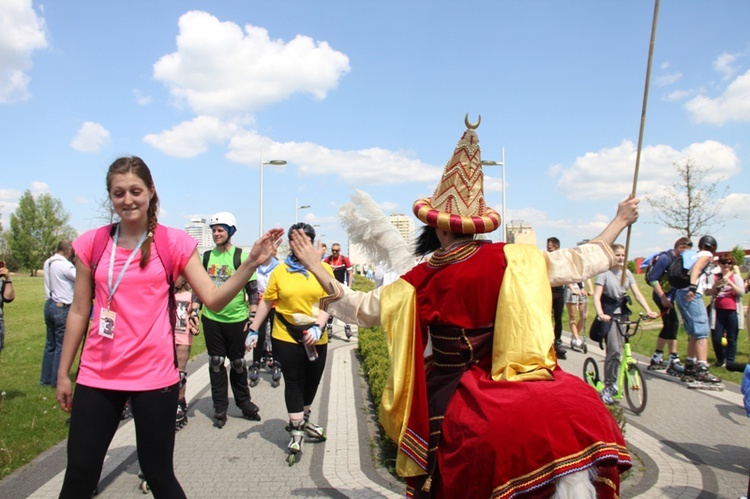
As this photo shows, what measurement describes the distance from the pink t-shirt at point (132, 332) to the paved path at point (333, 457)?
1.99m

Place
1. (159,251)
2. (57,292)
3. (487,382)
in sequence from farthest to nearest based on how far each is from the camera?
(57,292) < (159,251) < (487,382)

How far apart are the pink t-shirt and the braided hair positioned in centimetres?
3

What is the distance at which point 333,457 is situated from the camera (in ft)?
17.7

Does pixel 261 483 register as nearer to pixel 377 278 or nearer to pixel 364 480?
pixel 364 480

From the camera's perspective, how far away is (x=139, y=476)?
482 centimetres

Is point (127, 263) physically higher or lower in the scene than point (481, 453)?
higher

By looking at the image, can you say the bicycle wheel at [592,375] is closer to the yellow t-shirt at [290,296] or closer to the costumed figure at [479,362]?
the yellow t-shirt at [290,296]

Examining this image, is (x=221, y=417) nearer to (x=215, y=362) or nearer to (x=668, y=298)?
(x=215, y=362)

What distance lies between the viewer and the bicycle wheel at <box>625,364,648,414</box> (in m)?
6.88

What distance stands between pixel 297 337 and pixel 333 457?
3.72 feet

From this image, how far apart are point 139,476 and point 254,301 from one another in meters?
2.60

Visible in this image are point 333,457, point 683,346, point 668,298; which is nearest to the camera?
point 333,457

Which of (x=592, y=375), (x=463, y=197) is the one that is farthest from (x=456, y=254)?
(x=592, y=375)

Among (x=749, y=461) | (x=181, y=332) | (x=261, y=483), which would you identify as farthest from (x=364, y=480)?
(x=749, y=461)
